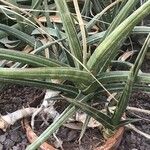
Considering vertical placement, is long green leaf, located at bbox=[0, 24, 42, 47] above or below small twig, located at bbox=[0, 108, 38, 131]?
above

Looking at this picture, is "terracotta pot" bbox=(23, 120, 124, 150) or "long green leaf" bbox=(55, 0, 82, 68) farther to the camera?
"terracotta pot" bbox=(23, 120, 124, 150)

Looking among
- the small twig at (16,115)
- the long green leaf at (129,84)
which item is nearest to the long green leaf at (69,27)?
the long green leaf at (129,84)

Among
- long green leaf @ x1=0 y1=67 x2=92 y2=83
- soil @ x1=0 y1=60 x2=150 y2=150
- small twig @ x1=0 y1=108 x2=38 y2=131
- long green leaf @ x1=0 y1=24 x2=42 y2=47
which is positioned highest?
long green leaf @ x1=0 y1=67 x2=92 y2=83

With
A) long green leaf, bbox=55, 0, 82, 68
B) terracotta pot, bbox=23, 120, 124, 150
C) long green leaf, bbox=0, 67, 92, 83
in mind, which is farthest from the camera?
terracotta pot, bbox=23, 120, 124, 150

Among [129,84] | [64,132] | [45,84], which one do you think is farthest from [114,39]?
[64,132]

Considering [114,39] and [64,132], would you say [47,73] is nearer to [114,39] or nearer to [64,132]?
[114,39]

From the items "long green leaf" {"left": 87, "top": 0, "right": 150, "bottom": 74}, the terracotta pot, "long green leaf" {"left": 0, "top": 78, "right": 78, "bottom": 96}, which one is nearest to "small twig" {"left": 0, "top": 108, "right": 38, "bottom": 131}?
the terracotta pot

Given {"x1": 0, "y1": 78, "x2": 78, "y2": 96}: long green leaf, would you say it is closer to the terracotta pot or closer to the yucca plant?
the yucca plant

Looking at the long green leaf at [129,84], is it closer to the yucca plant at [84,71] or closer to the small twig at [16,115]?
the yucca plant at [84,71]

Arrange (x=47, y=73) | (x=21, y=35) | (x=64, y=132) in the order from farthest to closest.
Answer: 1. (x=21, y=35)
2. (x=64, y=132)
3. (x=47, y=73)

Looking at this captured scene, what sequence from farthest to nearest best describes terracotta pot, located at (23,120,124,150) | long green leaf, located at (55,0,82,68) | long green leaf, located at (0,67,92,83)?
terracotta pot, located at (23,120,124,150) → long green leaf, located at (55,0,82,68) → long green leaf, located at (0,67,92,83)
